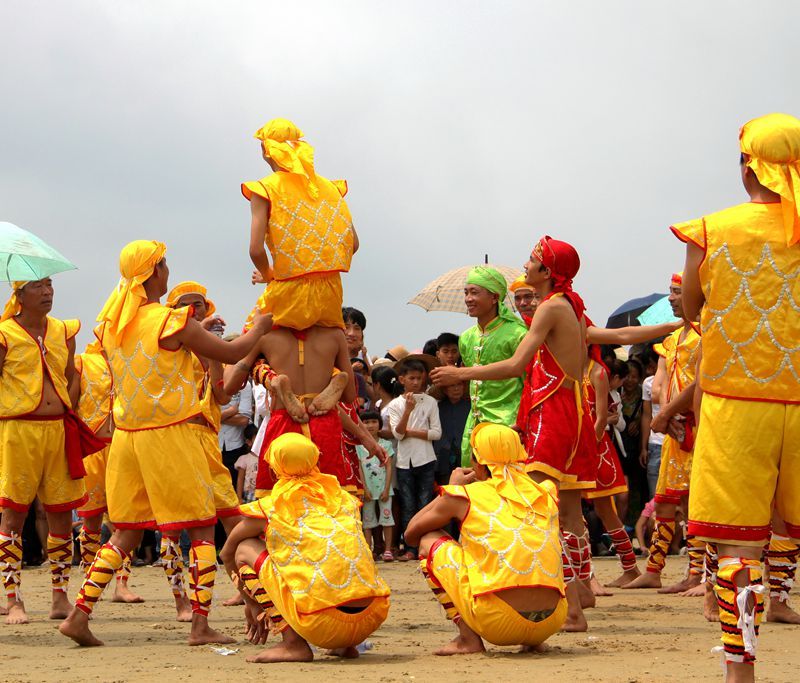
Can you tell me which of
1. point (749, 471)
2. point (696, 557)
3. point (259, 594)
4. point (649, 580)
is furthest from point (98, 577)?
point (649, 580)

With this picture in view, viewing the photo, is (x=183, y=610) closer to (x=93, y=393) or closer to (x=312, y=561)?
(x=93, y=393)

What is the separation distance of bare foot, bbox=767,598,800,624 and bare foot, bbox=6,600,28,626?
15.5 ft

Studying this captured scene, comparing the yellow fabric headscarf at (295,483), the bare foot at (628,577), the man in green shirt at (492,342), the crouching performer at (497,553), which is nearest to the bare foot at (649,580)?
the bare foot at (628,577)

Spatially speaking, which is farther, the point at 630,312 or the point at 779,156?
the point at 630,312

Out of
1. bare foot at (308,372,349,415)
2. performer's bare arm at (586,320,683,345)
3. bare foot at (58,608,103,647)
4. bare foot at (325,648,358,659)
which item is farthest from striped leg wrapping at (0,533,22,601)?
performer's bare arm at (586,320,683,345)

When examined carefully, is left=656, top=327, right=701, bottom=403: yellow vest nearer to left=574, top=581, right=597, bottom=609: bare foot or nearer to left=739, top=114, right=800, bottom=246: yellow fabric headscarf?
left=574, top=581, right=597, bottom=609: bare foot

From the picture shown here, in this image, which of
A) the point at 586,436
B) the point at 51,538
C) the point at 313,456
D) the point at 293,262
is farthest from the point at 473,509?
the point at 51,538

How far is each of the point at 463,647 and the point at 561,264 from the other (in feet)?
7.58

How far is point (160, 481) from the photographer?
7148mm

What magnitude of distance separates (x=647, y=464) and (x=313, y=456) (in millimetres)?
7443

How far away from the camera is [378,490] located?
13.0m

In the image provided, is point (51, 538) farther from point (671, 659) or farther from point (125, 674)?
point (671, 659)

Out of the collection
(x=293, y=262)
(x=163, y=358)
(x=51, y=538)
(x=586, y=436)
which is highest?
(x=293, y=262)

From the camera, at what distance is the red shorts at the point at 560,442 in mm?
7332
